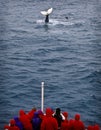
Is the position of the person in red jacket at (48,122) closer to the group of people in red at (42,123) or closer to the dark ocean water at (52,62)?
the group of people in red at (42,123)

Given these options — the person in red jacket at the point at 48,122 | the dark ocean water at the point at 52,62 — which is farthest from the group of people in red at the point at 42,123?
the dark ocean water at the point at 52,62

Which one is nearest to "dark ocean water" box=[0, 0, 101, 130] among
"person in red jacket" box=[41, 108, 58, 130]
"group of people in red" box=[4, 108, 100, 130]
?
"group of people in red" box=[4, 108, 100, 130]

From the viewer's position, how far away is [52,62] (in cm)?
4169

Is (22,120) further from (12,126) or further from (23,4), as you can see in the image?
(23,4)

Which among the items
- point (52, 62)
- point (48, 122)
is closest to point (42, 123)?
point (48, 122)

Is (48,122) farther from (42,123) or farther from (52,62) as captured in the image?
(52,62)

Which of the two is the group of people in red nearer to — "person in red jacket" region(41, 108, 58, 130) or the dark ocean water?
"person in red jacket" region(41, 108, 58, 130)

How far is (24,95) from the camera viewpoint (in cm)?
3098

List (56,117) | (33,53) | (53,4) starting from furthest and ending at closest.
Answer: (53,4)
(33,53)
(56,117)

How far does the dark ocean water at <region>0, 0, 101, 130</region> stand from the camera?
2943cm

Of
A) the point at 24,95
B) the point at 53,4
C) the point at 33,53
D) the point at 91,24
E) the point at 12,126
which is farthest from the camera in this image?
→ the point at 53,4

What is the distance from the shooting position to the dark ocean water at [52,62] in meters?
29.4

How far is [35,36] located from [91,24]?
1348cm

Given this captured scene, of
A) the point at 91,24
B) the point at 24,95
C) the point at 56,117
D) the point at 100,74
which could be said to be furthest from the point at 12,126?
the point at 91,24
